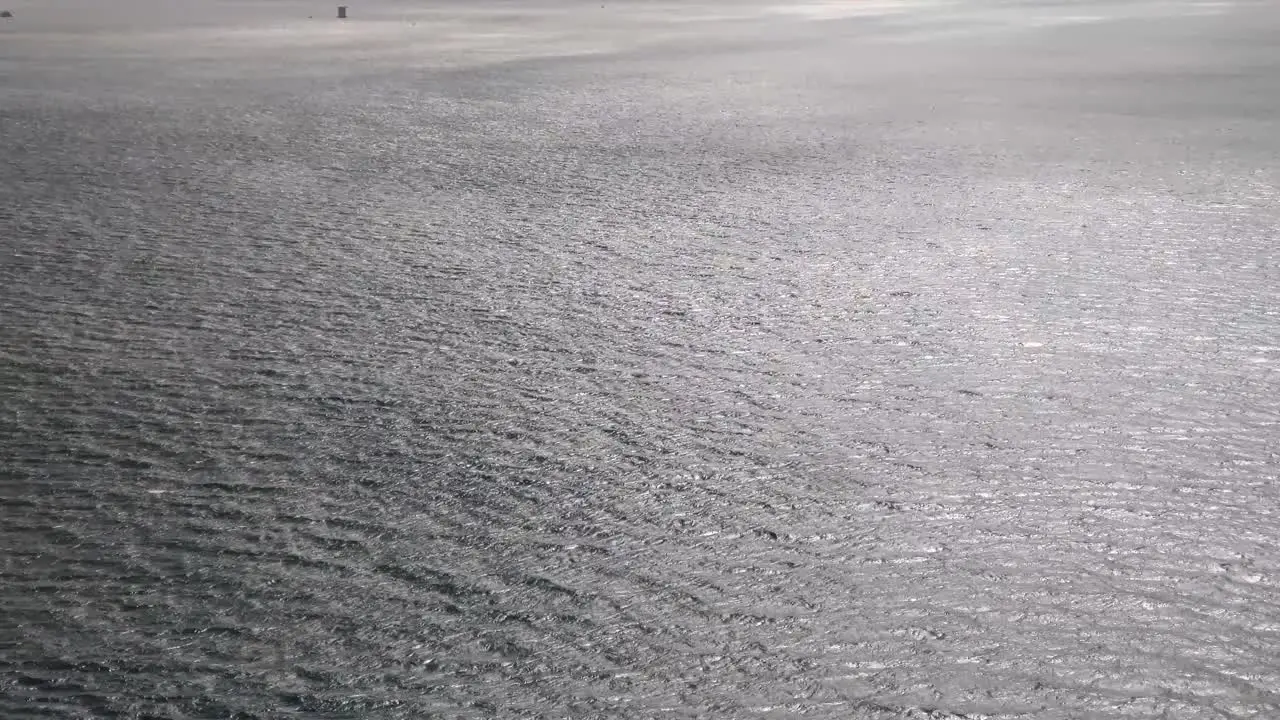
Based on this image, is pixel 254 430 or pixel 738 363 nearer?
pixel 254 430

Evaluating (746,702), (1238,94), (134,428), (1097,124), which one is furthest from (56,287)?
(1238,94)

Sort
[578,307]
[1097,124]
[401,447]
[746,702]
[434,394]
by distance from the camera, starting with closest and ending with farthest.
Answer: [746,702]
[401,447]
[434,394]
[578,307]
[1097,124]

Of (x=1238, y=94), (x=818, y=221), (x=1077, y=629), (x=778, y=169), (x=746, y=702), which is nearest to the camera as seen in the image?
(x=746, y=702)

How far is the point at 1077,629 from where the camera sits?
212 centimetres

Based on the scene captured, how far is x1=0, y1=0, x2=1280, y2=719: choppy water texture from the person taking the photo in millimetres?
2043

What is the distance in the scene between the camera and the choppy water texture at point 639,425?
2.04 metres

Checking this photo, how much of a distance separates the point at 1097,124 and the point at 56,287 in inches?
209

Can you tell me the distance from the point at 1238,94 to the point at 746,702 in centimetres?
795

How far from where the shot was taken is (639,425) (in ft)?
9.93

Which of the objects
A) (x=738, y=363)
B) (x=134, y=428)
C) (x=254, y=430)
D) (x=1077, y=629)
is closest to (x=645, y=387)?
(x=738, y=363)

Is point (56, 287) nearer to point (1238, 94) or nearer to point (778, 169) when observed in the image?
point (778, 169)

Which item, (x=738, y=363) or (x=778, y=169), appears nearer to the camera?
(x=738, y=363)

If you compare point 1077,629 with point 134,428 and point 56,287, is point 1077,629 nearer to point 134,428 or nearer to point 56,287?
point 134,428

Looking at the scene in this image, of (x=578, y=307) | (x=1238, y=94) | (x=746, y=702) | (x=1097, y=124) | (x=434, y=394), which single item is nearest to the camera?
(x=746, y=702)
